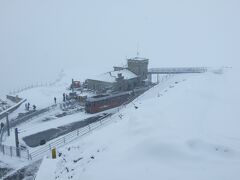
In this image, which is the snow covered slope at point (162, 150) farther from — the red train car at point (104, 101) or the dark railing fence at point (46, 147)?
the red train car at point (104, 101)

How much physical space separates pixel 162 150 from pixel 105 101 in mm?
24769

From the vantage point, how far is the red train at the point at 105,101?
133 ft

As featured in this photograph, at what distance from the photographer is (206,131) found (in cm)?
2180

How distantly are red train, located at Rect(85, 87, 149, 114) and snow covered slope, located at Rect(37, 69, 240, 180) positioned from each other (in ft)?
45.8

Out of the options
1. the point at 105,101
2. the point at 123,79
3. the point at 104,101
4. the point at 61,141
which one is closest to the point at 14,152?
the point at 61,141

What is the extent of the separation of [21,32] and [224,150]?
188 m

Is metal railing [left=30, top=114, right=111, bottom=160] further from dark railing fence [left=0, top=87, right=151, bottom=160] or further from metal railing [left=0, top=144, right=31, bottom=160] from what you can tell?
metal railing [left=0, top=144, right=31, bottom=160]

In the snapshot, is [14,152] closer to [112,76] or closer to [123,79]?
[123,79]

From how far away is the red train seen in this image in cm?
4059

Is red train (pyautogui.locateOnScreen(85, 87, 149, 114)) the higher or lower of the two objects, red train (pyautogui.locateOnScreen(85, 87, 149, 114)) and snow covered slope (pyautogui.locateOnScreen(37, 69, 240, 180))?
the lower

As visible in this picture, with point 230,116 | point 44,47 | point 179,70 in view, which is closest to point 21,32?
point 44,47

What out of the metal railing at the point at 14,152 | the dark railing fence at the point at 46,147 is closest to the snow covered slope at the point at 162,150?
the dark railing fence at the point at 46,147

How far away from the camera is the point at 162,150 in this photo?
59.1 ft

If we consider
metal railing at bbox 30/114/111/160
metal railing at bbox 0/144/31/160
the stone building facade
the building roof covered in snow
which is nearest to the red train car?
the stone building facade
